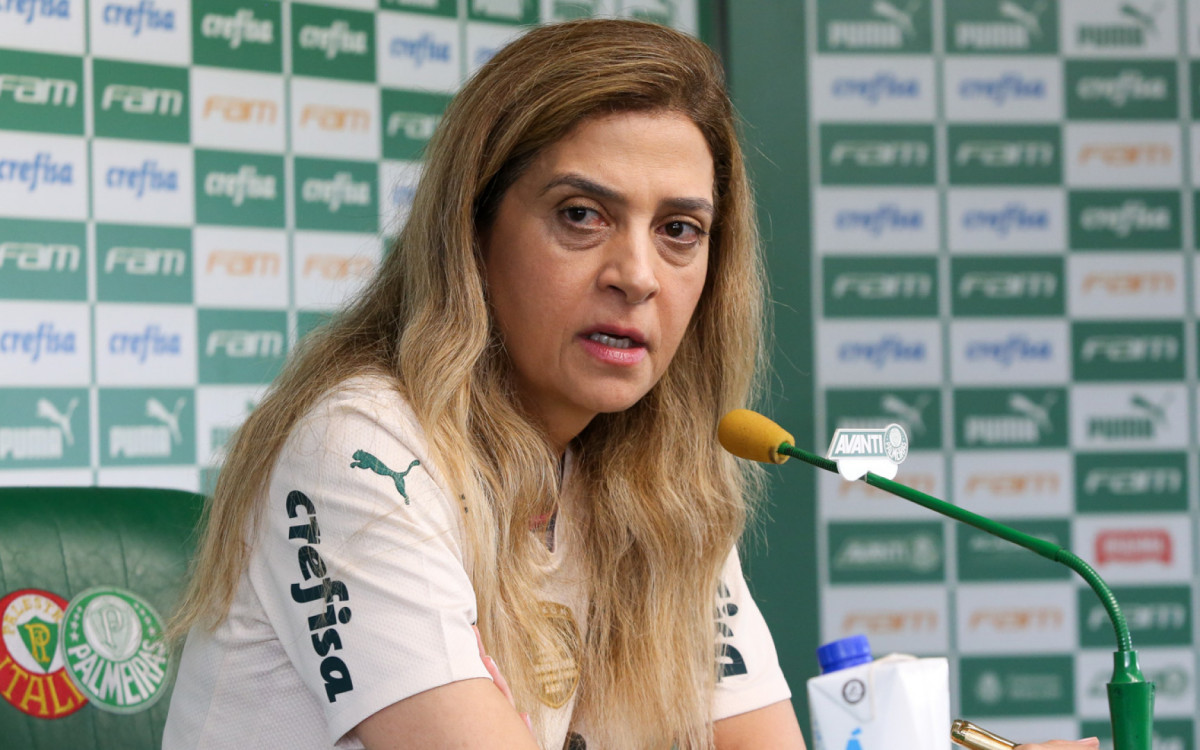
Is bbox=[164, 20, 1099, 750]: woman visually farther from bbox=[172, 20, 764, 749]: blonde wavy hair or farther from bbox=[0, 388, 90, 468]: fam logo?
bbox=[0, 388, 90, 468]: fam logo

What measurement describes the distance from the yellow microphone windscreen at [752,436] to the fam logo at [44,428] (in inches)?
61.8

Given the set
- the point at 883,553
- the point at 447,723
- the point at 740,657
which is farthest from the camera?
the point at 883,553

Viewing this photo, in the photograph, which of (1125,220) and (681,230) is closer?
(681,230)

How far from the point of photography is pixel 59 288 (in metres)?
2.08

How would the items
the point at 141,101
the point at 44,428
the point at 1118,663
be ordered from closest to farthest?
1. the point at 1118,663
2. the point at 44,428
3. the point at 141,101

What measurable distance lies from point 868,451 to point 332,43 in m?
1.86

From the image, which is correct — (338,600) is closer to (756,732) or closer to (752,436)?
(752,436)

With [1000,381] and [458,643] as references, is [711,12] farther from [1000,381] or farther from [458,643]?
[458,643]

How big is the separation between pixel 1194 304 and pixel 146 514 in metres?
2.36

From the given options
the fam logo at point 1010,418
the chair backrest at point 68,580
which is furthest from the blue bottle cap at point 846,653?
the fam logo at point 1010,418

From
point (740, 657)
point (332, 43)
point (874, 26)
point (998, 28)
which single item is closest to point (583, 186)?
point (740, 657)

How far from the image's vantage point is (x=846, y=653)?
93 centimetres

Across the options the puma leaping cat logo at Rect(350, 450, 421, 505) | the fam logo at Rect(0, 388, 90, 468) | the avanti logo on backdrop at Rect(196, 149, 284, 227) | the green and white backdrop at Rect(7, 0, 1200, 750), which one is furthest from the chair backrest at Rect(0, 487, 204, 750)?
the green and white backdrop at Rect(7, 0, 1200, 750)

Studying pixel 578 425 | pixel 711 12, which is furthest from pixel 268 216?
pixel 578 425
